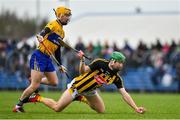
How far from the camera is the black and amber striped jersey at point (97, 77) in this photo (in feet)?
56.1

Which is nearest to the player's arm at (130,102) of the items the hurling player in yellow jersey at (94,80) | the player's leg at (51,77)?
the hurling player in yellow jersey at (94,80)

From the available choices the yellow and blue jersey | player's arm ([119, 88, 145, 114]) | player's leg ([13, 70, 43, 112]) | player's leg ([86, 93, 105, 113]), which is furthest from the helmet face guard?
player's arm ([119, 88, 145, 114])

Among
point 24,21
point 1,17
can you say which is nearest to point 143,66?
point 1,17

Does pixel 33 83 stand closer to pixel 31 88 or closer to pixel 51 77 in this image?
pixel 31 88

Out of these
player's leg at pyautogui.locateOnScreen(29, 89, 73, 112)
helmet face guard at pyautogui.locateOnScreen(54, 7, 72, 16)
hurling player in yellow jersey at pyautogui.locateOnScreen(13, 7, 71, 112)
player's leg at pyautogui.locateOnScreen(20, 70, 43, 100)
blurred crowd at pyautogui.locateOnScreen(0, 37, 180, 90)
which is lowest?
blurred crowd at pyautogui.locateOnScreen(0, 37, 180, 90)

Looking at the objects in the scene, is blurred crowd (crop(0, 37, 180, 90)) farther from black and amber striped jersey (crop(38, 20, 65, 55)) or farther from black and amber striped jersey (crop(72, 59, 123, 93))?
black and amber striped jersey (crop(72, 59, 123, 93))

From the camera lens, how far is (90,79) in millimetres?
17203

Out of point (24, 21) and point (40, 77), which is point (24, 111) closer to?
point (40, 77)

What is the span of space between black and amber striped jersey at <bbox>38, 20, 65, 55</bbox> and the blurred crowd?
48.9 feet

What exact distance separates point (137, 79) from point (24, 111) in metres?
16.8

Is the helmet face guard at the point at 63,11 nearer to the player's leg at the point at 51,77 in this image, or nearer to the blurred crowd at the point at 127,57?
the player's leg at the point at 51,77

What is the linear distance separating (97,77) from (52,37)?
71.6 inches

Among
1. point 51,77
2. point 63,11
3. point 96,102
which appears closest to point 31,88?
point 51,77

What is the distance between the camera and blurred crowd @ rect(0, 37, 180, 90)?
33469mm
